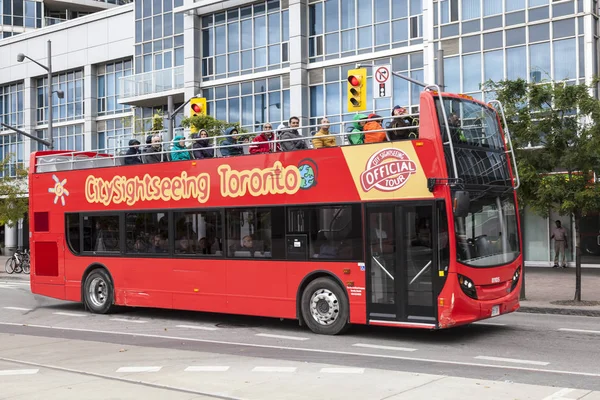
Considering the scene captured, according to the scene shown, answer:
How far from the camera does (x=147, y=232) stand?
15.6 metres

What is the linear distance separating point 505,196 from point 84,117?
4067cm

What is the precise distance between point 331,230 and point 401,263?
4.68ft

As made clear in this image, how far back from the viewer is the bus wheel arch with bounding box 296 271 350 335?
492 inches

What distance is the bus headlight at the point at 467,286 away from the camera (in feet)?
37.4

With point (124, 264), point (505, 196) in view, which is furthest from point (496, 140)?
point (124, 264)

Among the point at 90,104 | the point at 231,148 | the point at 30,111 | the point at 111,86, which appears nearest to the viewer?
the point at 231,148

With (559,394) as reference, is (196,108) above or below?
above

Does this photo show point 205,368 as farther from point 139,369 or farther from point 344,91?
point 344,91

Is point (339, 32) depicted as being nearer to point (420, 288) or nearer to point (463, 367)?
point (420, 288)

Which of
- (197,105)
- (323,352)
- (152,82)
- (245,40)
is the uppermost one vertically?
(245,40)

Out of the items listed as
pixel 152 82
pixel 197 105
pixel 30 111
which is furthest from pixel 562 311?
pixel 30 111

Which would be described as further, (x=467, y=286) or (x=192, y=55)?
(x=192, y=55)

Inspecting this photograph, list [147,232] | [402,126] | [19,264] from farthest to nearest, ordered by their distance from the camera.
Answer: [19,264]
[147,232]
[402,126]

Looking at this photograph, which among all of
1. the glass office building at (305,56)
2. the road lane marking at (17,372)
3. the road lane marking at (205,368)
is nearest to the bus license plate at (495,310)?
the road lane marking at (205,368)
